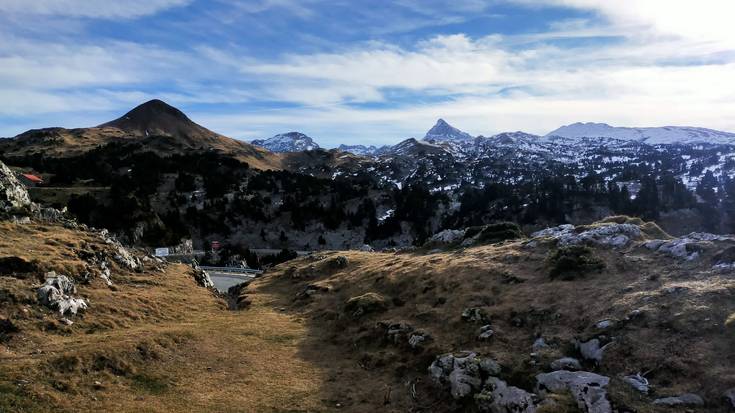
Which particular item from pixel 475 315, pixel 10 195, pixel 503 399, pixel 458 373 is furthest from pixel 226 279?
pixel 503 399

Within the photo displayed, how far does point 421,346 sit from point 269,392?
880 centimetres

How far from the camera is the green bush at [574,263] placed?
3080 centimetres

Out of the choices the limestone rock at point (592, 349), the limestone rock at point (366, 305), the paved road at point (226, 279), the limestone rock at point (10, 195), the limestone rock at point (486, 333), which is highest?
the limestone rock at point (10, 195)

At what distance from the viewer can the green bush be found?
3080 cm

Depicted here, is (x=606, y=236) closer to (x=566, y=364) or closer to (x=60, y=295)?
(x=566, y=364)

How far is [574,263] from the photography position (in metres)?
31.4

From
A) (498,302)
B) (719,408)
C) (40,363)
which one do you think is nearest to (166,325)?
(40,363)

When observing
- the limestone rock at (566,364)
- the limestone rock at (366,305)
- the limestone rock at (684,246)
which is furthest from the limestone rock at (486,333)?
the limestone rock at (684,246)

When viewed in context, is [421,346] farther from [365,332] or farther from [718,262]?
[718,262]

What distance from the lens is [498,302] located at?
3017cm

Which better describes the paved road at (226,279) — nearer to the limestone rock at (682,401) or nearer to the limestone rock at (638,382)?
the limestone rock at (638,382)

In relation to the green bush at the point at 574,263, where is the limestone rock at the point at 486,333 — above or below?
below

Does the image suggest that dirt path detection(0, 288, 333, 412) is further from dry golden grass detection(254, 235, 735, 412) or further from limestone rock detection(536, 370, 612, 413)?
limestone rock detection(536, 370, 612, 413)

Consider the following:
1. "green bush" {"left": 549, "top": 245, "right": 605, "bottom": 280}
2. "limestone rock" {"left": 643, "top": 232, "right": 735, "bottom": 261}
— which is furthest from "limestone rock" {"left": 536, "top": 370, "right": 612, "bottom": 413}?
"limestone rock" {"left": 643, "top": 232, "right": 735, "bottom": 261}
